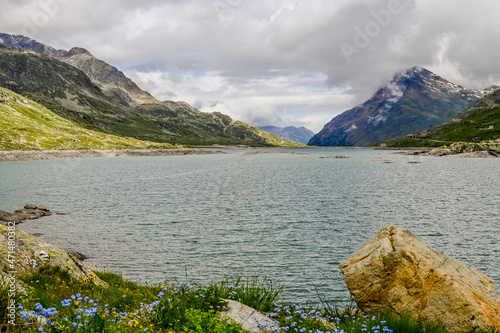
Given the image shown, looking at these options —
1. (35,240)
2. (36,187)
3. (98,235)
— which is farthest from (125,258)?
(36,187)

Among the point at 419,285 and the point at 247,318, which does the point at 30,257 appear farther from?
the point at 419,285

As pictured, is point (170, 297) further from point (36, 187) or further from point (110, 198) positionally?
point (36, 187)

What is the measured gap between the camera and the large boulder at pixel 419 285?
45.9ft

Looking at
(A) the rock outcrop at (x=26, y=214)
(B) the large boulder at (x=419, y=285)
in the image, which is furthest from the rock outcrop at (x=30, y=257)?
(A) the rock outcrop at (x=26, y=214)

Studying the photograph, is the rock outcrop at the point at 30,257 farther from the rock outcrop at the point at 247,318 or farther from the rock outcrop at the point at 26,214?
the rock outcrop at the point at 26,214

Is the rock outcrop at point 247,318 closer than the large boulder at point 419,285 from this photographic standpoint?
Yes

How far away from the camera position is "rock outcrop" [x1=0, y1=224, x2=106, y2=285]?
14.9 metres

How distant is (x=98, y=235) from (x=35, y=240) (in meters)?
28.2

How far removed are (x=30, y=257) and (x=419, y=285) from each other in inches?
721

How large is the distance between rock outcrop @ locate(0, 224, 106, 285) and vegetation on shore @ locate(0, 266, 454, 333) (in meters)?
0.55

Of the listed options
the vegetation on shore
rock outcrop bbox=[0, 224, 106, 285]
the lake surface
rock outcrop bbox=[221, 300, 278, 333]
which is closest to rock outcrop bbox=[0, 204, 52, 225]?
the lake surface

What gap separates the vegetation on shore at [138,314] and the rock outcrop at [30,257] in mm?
546

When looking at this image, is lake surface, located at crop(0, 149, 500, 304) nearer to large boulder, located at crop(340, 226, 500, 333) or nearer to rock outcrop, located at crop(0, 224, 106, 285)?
rock outcrop, located at crop(0, 224, 106, 285)

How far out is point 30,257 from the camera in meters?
16.1
